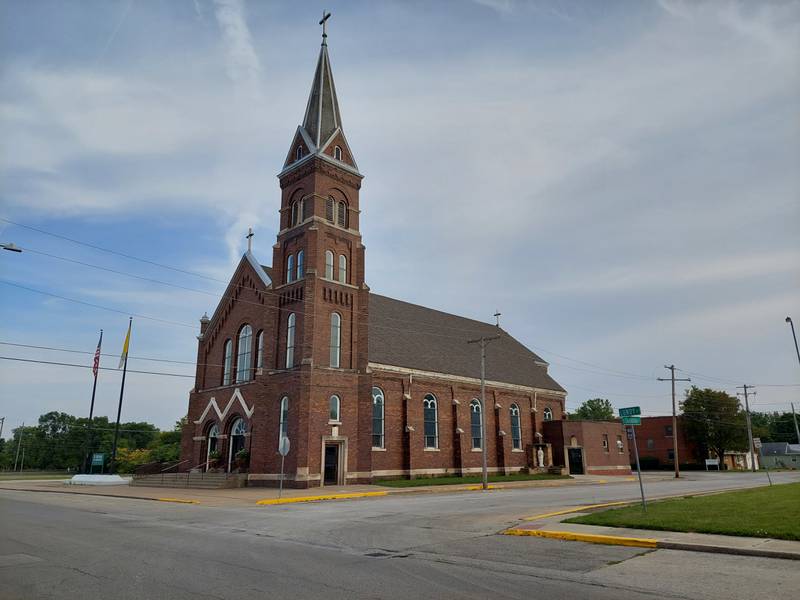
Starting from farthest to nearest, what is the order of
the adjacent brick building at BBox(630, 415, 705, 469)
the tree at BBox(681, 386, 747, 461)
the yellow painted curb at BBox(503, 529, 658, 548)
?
the adjacent brick building at BBox(630, 415, 705, 469)
the tree at BBox(681, 386, 747, 461)
the yellow painted curb at BBox(503, 529, 658, 548)

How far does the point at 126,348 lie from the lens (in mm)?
43312

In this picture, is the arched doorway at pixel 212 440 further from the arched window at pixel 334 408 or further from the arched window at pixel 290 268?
the arched window at pixel 290 268

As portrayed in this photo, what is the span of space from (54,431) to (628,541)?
152 meters

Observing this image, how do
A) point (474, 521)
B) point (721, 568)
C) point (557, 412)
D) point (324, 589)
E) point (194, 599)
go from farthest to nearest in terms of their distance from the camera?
1. point (557, 412)
2. point (474, 521)
3. point (721, 568)
4. point (324, 589)
5. point (194, 599)

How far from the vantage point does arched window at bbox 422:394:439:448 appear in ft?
136

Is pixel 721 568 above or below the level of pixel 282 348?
below

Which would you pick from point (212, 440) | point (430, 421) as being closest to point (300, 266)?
point (212, 440)

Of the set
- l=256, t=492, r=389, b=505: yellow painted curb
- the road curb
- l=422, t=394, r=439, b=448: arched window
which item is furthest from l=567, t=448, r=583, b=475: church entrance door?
the road curb

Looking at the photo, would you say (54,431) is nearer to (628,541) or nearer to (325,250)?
(325,250)

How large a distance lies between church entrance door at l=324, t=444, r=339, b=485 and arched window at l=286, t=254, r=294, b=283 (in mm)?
11153

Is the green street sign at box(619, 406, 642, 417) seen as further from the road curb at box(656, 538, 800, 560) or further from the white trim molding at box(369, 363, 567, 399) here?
the white trim molding at box(369, 363, 567, 399)

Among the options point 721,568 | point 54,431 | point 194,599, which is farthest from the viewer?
point 54,431

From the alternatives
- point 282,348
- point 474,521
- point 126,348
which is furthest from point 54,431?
point 474,521

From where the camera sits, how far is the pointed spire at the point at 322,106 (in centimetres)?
3948
